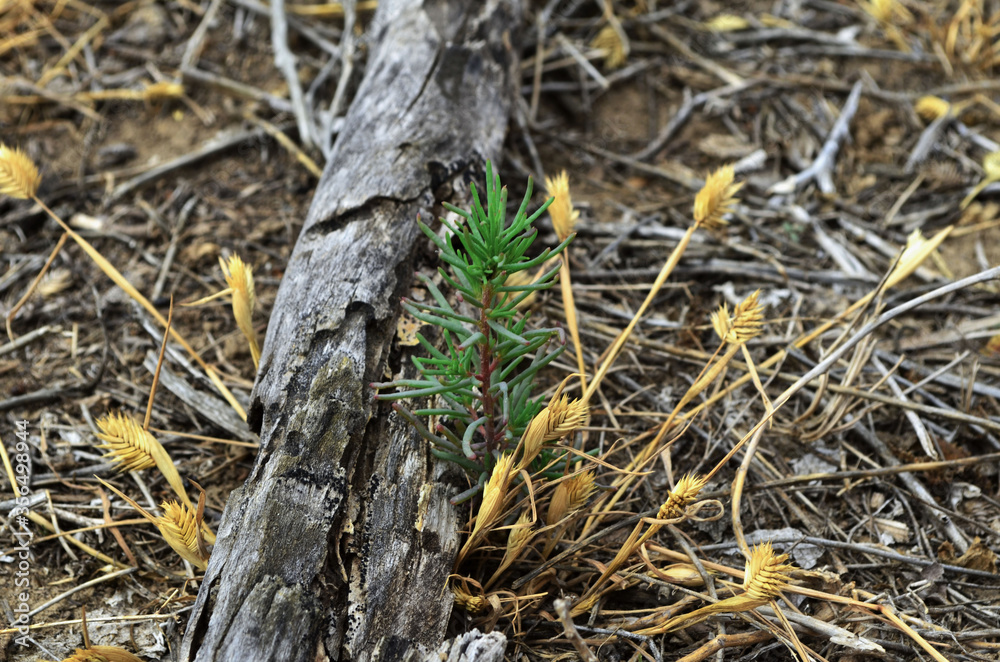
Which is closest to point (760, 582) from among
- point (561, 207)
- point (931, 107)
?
point (561, 207)

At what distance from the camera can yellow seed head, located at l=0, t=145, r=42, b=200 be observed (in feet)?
6.70

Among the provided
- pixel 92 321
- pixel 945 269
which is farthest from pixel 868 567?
pixel 92 321

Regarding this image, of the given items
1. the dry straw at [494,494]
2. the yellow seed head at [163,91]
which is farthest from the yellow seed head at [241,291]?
the yellow seed head at [163,91]

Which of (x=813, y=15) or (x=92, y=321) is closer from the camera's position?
(x=92, y=321)

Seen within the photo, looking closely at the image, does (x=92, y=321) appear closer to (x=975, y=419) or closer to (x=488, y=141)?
(x=488, y=141)

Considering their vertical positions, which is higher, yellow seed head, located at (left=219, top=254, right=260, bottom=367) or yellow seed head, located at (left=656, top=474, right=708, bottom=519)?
yellow seed head, located at (left=219, top=254, right=260, bottom=367)

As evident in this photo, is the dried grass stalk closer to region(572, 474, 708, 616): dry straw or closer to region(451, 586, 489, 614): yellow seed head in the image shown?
region(572, 474, 708, 616): dry straw

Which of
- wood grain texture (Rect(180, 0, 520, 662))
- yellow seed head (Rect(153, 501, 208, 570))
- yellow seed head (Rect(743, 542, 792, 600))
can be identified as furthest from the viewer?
yellow seed head (Rect(153, 501, 208, 570))

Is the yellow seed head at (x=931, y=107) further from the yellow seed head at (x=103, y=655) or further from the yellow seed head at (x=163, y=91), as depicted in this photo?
the yellow seed head at (x=103, y=655)

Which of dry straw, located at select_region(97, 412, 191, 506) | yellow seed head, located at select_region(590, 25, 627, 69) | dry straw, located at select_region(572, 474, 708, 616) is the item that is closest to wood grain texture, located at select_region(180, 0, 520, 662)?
dry straw, located at select_region(97, 412, 191, 506)

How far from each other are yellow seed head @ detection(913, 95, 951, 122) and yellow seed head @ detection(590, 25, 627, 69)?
1.48 meters

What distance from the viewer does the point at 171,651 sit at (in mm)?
1713

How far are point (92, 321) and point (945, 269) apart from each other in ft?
11.4

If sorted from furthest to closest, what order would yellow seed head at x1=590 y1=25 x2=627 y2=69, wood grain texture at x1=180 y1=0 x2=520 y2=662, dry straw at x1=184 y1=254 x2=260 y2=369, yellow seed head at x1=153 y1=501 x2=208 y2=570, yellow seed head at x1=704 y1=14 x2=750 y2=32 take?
1. yellow seed head at x1=704 y1=14 x2=750 y2=32
2. yellow seed head at x1=590 y1=25 x2=627 y2=69
3. dry straw at x1=184 y1=254 x2=260 y2=369
4. yellow seed head at x1=153 y1=501 x2=208 y2=570
5. wood grain texture at x1=180 y1=0 x2=520 y2=662
